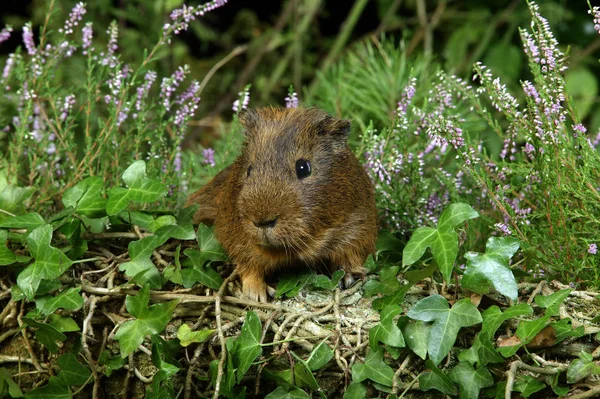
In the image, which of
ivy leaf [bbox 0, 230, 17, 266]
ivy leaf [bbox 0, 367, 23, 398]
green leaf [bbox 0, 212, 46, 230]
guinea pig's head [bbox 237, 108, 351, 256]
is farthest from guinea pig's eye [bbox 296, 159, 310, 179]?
ivy leaf [bbox 0, 367, 23, 398]

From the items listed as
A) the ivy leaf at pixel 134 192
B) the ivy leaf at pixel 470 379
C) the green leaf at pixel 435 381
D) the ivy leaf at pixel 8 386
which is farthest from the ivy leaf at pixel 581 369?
the ivy leaf at pixel 8 386

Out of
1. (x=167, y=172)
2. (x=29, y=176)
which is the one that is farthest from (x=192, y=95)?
(x=29, y=176)

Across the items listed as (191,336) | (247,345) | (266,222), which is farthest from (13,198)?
(247,345)

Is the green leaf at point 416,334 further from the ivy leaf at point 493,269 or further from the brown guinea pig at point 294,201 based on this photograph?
the brown guinea pig at point 294,201

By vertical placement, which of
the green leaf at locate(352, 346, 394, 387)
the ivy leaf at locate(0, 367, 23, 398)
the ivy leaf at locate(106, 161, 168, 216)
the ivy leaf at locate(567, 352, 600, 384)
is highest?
the ivy leaf at locate(106, 161, 168, 216)

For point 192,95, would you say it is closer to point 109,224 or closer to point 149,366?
point 109,224

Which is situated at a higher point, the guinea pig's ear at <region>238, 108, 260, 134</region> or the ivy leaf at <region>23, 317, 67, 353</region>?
the guinea pig's ear at <region>238, 108, 260, 134</region>

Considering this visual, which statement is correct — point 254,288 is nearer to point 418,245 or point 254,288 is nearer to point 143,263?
point 143,263

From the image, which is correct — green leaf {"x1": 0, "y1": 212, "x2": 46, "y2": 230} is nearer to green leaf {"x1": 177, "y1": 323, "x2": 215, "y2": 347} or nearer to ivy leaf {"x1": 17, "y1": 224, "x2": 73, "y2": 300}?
ivy leaf {"x1": 17, "y1": 224, "x2": 73, "y2": 300}
